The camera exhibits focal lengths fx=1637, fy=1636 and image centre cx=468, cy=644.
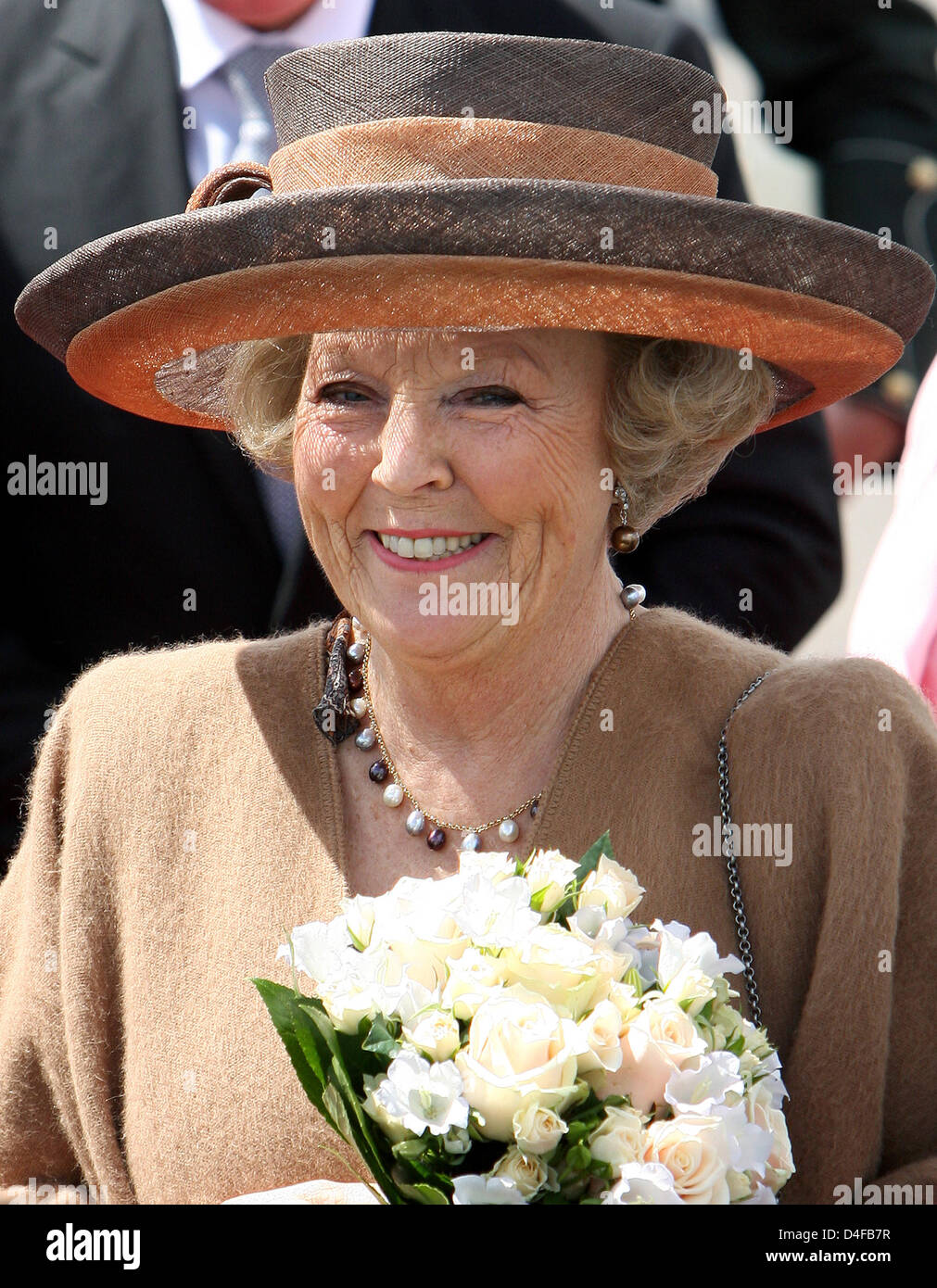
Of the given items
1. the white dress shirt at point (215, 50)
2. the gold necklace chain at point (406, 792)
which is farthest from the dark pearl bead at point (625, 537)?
the white dress shirt at point (215, 50)

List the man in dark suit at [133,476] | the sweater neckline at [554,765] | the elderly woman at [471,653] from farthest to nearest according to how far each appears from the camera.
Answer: the man in dark suit at [133,476] → the sweater neckline at [554,765] → the elderly woman at [471,653]

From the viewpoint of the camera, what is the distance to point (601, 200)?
1.87 meters

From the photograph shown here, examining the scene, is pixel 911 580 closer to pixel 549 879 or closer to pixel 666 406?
pixel 666 406

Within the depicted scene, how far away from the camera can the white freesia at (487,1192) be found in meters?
1.53

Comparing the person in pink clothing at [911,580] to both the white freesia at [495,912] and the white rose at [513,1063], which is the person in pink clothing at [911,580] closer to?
the white freesia at [495,912]

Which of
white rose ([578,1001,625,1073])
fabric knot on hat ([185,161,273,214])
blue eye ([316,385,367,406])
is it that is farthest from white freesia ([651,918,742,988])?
fabric knot on hat ([185,161,273,214])

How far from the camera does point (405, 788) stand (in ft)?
7.82

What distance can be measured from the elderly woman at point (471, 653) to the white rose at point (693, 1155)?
543mm

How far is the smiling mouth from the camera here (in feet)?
7.02

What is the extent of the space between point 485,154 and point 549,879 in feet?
2.96

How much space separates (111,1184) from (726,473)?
1.79 meters

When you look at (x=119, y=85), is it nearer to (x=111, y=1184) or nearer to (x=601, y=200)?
(x=601, y=200)

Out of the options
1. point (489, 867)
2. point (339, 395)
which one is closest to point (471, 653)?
point (339, 395)

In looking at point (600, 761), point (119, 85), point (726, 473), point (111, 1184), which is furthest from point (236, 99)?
point (111, 1184)
